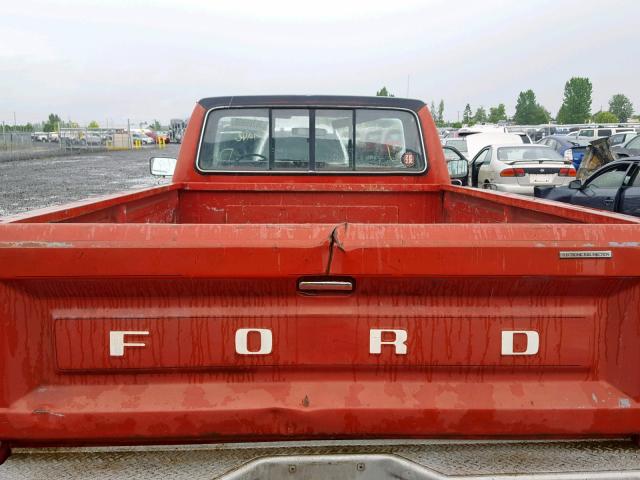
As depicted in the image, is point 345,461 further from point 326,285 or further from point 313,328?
point 326,285

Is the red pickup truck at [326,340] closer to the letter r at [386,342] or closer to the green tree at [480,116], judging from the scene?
the letter r at [386,342]

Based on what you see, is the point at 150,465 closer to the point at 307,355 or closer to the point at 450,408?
the point at 307,355

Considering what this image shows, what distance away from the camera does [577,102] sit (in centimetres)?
10069

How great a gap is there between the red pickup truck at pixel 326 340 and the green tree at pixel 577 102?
107518 millimetres

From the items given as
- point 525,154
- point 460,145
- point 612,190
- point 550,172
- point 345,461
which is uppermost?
point 460,145

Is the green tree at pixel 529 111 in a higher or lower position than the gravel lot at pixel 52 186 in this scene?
higher

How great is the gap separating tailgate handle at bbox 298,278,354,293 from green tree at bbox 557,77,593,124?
107769 mm

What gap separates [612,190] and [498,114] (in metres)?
114

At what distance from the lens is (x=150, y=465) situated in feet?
6.02

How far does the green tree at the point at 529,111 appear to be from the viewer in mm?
107188

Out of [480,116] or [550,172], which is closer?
[550,172]

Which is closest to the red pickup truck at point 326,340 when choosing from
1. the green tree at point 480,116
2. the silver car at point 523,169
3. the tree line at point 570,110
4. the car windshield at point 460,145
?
the silver car at point 523,169

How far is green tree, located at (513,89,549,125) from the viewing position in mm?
107188

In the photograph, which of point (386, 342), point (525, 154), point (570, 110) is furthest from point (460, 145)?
point (570, 110)
